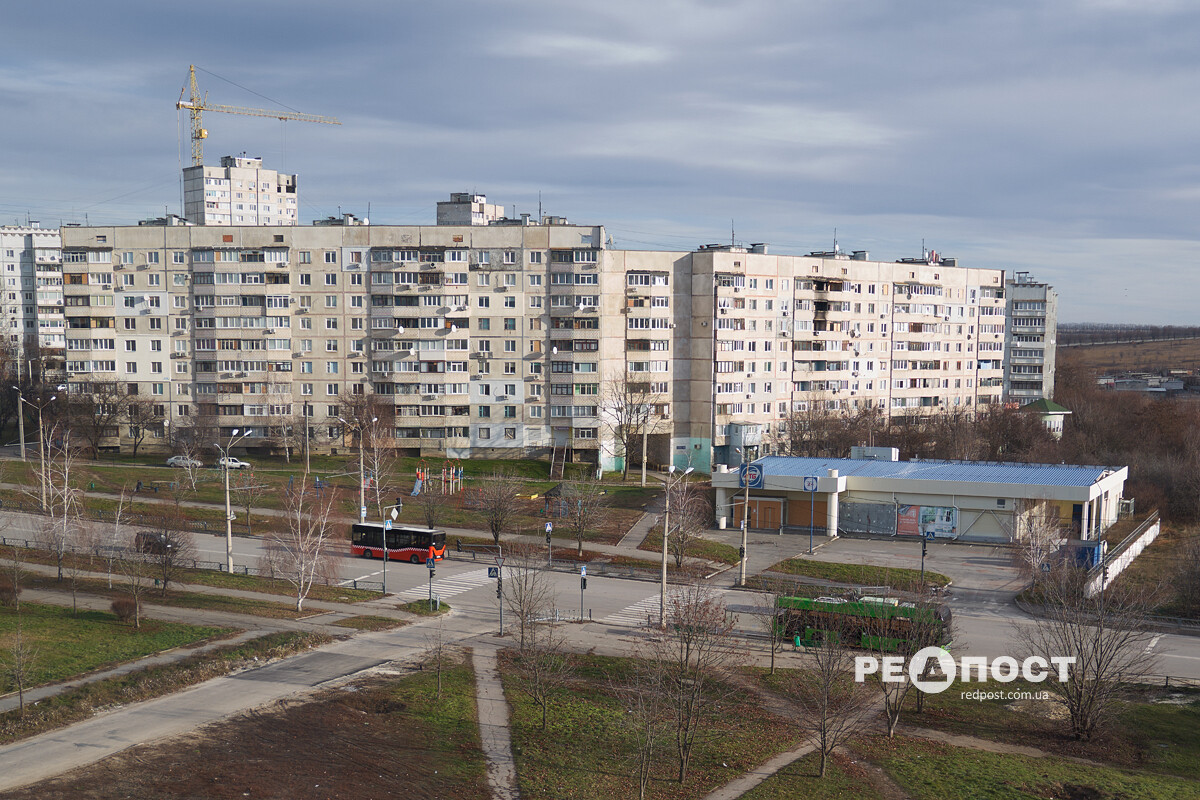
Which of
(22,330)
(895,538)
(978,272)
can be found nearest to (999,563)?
(895,538)

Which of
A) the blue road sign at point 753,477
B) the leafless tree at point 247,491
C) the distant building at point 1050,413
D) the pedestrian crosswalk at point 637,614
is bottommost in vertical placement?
the pedestrian crosswalk at point 637,614

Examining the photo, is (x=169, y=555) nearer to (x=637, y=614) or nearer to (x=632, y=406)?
(x=637, y=614)

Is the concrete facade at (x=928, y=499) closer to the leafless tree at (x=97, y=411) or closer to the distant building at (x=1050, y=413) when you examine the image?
the distant building at (x=1050, y=413)

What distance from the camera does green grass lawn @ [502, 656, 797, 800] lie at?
2477 cm

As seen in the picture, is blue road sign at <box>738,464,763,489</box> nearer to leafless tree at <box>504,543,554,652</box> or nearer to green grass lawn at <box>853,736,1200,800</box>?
leafless tree at <box>504,543,554,652</box>

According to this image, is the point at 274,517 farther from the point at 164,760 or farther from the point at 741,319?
the point at 741,319

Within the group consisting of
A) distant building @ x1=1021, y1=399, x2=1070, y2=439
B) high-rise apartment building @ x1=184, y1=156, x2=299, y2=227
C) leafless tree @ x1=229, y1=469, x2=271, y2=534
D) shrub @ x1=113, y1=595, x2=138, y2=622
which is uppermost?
high-rise apartment building @ x1=184, y1=156, x2=299, y2=227

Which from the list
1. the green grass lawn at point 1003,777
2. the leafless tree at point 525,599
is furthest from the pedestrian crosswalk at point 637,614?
the green grass lawn at point 1003,777

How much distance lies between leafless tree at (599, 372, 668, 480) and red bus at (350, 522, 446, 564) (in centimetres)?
3335

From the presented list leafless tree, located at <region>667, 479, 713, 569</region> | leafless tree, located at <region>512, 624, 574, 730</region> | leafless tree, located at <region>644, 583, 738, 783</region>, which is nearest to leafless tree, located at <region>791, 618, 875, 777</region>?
leafless tree, located at <region>644, 583, 738, 783</region>

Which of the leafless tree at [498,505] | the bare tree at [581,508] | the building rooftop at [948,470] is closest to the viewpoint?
the bare tree at [581,508]

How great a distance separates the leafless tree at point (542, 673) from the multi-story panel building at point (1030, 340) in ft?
417

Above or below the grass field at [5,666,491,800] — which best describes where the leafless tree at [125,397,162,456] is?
above

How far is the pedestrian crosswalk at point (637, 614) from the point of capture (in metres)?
41.8
